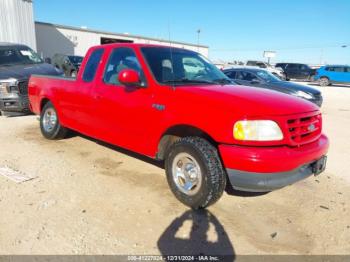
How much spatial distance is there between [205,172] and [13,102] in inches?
254

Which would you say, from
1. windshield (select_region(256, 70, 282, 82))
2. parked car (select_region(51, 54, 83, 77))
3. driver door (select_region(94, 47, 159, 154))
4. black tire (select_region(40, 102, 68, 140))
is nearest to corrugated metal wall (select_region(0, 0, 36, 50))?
parked car (select_region(51, 54, 83, 77))

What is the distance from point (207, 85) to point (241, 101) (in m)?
0.77

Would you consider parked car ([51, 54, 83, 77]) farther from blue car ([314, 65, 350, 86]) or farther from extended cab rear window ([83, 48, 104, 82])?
blue car ([314, 65, 350, 86])

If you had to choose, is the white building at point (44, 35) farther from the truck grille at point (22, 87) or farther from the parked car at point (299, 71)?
the parked car at point (299, 71)

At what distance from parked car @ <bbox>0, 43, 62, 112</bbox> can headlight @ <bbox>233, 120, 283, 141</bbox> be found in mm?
6604

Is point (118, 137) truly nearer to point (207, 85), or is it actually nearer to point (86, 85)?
point (86, 85)

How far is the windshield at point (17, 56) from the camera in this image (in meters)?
8.84

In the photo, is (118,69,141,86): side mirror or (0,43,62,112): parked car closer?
(118,69,141,86): side mirror

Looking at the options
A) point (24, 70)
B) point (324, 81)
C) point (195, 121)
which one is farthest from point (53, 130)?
point (324, 81)

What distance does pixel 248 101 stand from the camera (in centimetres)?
313

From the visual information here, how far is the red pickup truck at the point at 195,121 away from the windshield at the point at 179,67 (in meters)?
0.01

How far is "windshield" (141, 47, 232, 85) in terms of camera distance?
150 inches

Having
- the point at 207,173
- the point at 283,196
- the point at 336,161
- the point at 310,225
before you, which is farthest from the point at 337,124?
the point at 207,173

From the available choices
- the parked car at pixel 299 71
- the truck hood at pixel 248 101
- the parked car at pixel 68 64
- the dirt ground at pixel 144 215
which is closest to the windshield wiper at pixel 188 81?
the truck hood at pixel 248 101
